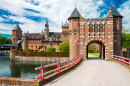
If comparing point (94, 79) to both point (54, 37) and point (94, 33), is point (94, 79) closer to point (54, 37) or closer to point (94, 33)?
point (94, 33)

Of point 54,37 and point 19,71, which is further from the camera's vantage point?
point 54,37

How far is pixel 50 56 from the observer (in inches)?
1726

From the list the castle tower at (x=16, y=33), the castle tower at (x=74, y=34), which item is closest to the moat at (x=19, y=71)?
the castle tower at (x=74, y=34)

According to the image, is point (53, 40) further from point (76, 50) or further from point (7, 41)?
point (7, 41)

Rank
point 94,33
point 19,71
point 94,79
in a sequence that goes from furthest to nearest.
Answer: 1. point 19,71
2. point 94,33
3. point 94,79

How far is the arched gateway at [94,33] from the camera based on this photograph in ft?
79.9

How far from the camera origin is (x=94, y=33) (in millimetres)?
24719

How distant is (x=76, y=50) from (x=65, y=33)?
32704mm

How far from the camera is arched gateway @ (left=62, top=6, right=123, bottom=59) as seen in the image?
24.4 meters

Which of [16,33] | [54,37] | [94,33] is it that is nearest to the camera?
[94,33]

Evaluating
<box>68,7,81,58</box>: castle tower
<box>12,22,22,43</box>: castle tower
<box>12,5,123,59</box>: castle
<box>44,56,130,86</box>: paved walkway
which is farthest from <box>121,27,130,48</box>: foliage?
<box>12,22,22,43</box>: castle tower

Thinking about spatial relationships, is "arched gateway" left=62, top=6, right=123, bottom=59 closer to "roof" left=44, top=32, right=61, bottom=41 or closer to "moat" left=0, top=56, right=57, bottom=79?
"moat" left=0, top=56, right=57, bottom=79

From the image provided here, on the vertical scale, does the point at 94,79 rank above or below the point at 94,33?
below

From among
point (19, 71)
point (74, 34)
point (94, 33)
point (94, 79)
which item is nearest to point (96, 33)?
point (94, 33)
